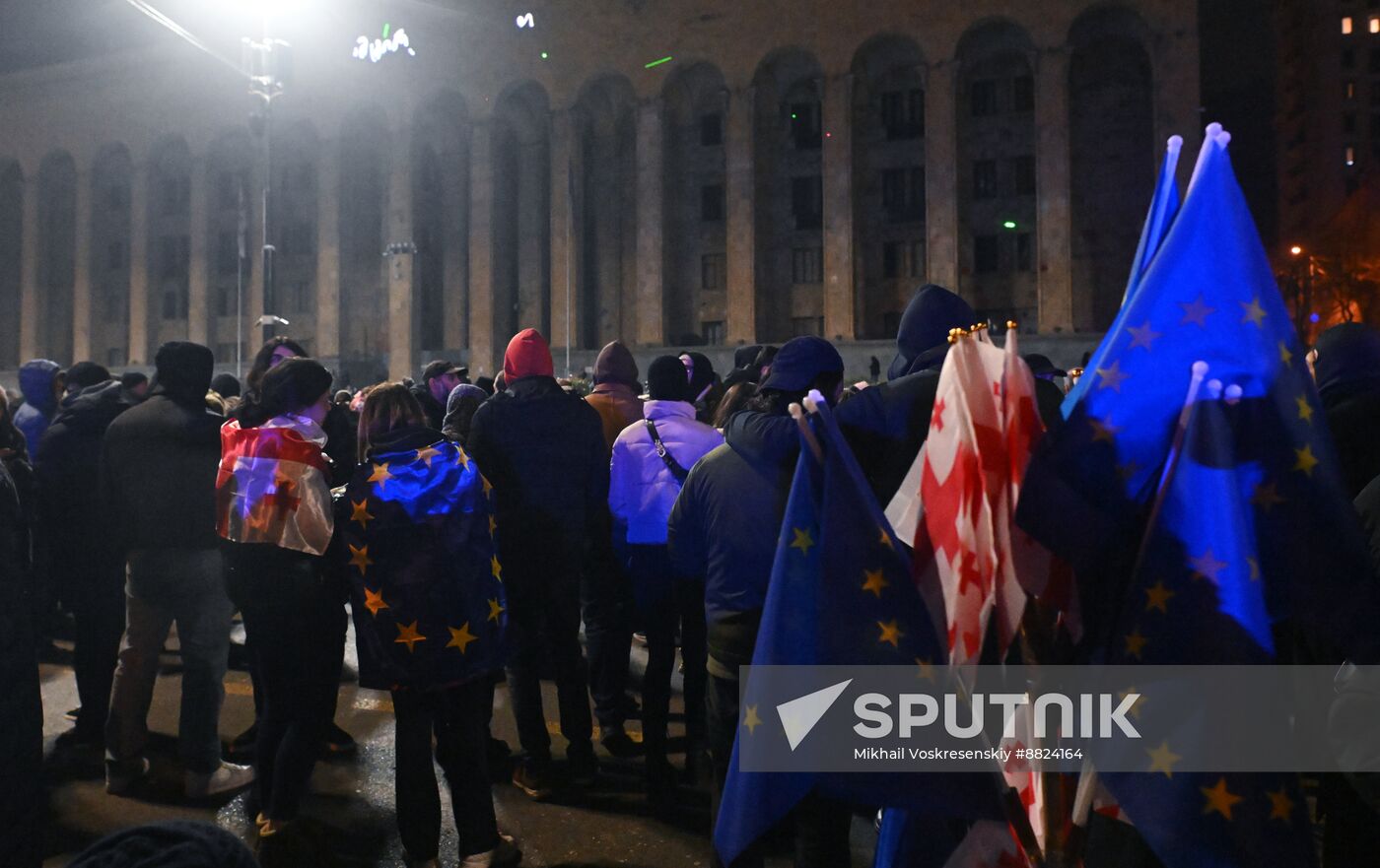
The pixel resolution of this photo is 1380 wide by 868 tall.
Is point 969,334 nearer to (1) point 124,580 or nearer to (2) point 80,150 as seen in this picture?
(1) point 124,580

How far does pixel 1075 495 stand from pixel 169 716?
5933 millimetres

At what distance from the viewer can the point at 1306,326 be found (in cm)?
3697

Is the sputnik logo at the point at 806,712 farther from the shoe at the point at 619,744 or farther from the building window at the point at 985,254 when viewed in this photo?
the building window at the point at 985,254

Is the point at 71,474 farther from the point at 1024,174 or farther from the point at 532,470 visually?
the point at 1024,174

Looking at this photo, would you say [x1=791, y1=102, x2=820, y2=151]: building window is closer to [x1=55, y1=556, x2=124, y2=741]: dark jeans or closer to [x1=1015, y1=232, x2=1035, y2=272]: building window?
[x1=1015, y1=232, x2=1035, y2=272]: building window

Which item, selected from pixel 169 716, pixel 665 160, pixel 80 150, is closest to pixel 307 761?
pixel 169 716

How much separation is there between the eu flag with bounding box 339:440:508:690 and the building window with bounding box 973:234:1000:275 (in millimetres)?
33585

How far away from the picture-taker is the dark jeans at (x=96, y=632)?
551 centimetres

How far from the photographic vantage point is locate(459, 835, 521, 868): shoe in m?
4.04

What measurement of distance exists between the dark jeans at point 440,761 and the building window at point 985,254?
33.6 metres

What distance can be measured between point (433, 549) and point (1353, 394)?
12.2 ft

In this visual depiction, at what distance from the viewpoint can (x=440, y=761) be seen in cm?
405

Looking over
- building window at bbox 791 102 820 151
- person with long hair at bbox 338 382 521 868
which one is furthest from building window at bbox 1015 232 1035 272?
person with long hair at bbox 338 382 521 868

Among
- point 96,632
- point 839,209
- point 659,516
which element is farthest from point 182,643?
point 839,209
